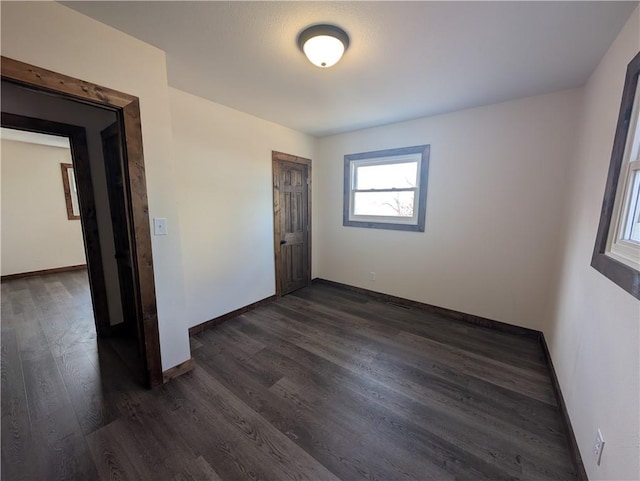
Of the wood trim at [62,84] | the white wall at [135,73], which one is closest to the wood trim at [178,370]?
the white wall at [135,73]

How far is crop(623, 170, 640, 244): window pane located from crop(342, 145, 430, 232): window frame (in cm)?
191

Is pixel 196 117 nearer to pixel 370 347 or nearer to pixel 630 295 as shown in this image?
pixel 370 347

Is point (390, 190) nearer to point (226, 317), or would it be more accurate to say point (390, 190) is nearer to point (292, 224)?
point (292, 224)

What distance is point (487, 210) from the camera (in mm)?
2750

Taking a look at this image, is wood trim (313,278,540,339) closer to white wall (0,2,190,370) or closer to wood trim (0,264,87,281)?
white wall (0,2,190,370)

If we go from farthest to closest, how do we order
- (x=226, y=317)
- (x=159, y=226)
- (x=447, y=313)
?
(x=447, y=313)
(x=226, y=317)
(x=159, y=226)

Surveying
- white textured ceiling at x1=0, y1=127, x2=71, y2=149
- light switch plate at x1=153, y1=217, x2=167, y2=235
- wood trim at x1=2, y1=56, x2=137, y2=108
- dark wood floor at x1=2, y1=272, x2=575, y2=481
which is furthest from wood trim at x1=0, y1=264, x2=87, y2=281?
wood trim at x1=2, y1=56, x2=137, y2=108

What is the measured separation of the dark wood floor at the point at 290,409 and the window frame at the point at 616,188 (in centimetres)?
114

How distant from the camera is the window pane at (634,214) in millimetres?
1221

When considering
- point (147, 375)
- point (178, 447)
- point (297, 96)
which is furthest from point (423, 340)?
point (297, 96)

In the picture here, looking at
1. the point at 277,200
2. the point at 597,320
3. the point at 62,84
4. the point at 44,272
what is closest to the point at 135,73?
the point at 62,84

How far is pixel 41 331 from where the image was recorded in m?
2.65

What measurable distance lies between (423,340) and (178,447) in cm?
226

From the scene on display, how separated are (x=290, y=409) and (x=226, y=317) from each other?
1.60 m
